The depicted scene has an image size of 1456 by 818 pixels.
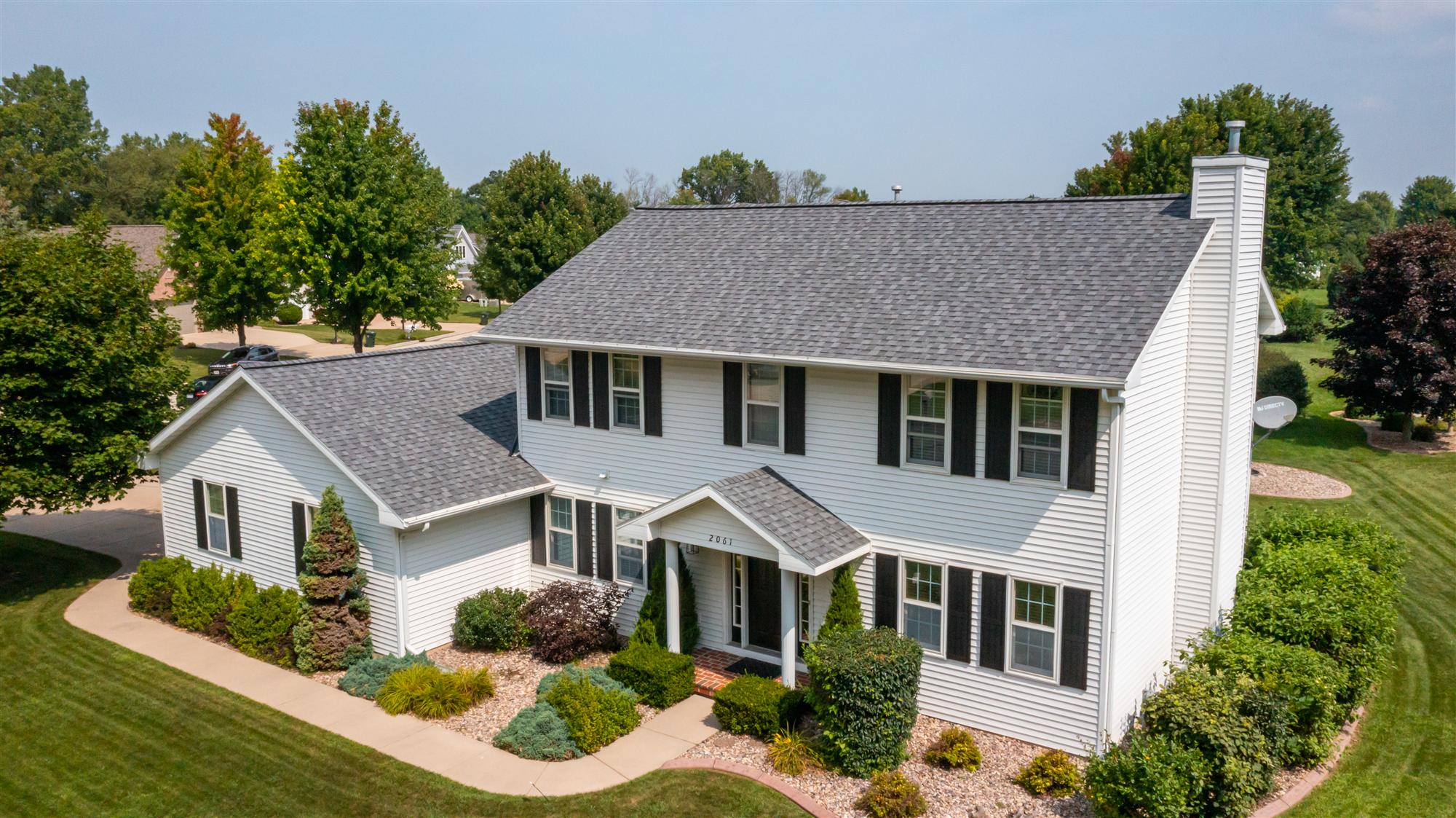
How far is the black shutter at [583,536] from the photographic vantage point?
63.3 feet

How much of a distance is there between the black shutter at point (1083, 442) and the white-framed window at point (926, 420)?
6.06ft

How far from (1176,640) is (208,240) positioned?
44.1 meters

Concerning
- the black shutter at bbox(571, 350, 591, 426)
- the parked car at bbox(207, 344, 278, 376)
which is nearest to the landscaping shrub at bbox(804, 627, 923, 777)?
the black shutter at bbox(571, 350, 591, 426)

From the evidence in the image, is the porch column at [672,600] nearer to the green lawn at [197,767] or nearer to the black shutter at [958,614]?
the green lawn at [197,767]

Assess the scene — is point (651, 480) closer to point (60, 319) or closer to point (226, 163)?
point (60, 319)

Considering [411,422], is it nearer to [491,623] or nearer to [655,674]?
[491,623]

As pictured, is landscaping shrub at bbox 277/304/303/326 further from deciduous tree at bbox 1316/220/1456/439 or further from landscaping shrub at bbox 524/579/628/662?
deciduous tree at bbox 1316/220/1456/439

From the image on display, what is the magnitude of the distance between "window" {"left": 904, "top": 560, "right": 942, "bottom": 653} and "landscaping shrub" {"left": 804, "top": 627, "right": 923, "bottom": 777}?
1234 mm

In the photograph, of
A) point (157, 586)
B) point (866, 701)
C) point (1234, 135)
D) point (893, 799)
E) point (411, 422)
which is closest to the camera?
point (893, 799)

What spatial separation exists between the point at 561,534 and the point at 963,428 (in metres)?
8.53

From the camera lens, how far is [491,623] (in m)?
18.3

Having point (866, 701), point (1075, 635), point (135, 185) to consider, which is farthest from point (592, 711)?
point (135, 185)

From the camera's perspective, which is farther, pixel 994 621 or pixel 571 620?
pixel 571 620

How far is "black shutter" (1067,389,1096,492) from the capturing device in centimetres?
1368
